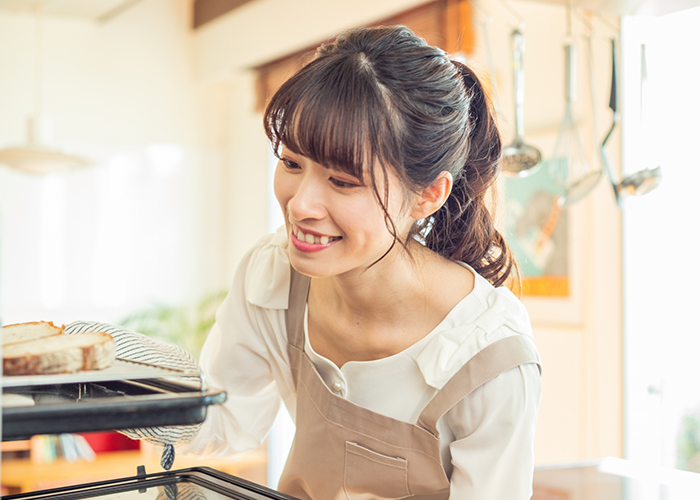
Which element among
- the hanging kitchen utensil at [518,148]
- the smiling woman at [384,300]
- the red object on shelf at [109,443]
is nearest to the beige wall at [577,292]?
the hanging kitchen utensil at [518,148]

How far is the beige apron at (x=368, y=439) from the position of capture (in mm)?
872

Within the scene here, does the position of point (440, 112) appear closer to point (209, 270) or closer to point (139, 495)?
point (139, 495)

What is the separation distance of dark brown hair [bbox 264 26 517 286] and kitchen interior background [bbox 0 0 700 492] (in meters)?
1.42

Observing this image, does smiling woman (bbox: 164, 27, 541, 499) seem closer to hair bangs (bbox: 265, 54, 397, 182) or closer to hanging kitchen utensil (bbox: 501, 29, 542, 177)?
hair bangs (bbox: 265, 54, 397, 182)

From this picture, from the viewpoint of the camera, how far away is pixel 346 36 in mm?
899

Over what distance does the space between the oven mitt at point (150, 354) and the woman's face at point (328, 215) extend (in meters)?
0.19

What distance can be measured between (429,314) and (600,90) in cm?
162

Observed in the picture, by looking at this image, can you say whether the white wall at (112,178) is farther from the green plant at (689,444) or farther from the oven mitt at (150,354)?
the oven mitt at (150,354)

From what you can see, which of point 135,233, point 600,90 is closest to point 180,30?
point 135,233

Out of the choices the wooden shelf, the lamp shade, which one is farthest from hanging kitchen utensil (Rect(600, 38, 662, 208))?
the lamp shade

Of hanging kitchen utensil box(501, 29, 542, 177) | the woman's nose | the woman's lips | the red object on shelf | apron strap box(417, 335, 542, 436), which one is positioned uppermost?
hanging kitchen utensil box(501, 29, 542, 177)

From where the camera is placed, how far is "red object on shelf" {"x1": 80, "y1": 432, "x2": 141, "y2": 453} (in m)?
3.64

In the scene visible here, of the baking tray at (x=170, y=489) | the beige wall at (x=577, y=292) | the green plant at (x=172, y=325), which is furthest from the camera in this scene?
the green plant at (x=172, y=325)

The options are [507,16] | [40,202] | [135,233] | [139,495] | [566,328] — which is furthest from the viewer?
[135,233]
